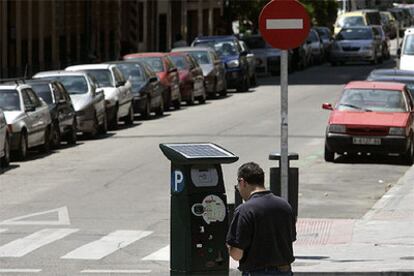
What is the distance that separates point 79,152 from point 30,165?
251 centimetres

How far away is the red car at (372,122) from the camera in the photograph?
2683 cm

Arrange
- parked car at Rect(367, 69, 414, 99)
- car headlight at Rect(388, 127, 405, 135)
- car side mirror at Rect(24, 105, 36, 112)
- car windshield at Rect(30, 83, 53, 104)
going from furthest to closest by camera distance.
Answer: parked car at Rect(367, 69, 414, 99)
car windshield at Rect(30, 83, 53, 104)
car side mirror at Rect(24, 105, 36, 112)
car headlight at Rect(388, 127, 405, 135)

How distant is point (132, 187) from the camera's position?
23.5m

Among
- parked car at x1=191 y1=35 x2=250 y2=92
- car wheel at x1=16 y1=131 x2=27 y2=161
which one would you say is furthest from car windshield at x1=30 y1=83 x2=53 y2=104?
parked car at x1=191 y1=35 x2=250 y2=92

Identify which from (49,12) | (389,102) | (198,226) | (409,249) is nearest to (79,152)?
(389,102)

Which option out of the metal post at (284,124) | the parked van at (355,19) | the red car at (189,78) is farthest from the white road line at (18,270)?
the parked van at (355,19)

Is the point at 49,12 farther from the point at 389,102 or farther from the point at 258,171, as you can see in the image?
the point at 258,171

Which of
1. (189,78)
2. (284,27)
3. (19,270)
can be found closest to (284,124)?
(284,27)

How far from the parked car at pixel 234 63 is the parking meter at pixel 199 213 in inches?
1427

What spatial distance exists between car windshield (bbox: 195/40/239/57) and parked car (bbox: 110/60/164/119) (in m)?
9.48

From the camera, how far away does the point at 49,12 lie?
2207 inches

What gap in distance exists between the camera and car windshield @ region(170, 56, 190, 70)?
43.8 meters

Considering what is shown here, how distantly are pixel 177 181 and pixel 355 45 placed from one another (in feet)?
172

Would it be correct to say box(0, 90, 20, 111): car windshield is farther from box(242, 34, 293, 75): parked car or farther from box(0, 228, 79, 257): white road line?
box(242, 34, 293, 75): parked car
